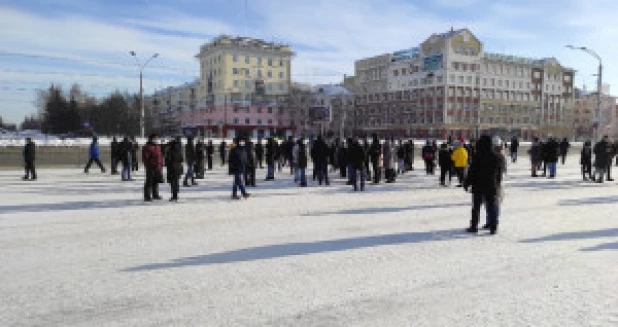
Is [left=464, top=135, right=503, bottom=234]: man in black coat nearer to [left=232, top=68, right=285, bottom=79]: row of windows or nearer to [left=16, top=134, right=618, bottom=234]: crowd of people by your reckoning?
[left=16, top=134, right=618, bottom=234]: crowd of people

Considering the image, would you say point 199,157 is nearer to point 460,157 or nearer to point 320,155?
point 320,155

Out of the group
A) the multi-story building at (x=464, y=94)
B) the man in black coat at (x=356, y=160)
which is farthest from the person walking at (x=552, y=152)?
the multi-story building at (x=464, y=94)

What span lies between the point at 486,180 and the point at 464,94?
227 feet

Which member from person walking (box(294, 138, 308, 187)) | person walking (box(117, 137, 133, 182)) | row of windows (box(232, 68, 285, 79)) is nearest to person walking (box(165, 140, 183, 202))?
person walking (box(294, 138, 308, 187))

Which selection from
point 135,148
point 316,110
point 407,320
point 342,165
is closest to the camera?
point 407,320

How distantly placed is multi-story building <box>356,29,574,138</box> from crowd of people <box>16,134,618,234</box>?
50265 mm

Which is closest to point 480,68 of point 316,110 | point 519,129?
point 519,129

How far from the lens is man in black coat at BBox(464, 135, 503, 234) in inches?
293

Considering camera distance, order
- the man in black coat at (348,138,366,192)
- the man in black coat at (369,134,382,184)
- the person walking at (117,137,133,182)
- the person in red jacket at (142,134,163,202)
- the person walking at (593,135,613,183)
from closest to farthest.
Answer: the person in red jacket at (142,134,163,202) < the man in black coat at (348,138,366,192) < the man in black coat at (369,134,382,184) < the person walking at (117,137,133,182) < the person walking at (593,135,613,183)

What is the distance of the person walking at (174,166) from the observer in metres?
11.0

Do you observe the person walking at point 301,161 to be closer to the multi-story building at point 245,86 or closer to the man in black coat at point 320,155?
the man in black coat at point 320,155

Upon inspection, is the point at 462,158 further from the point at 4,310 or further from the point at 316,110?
the point at 316,110

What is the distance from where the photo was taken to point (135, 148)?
19.5m

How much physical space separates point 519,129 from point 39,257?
82.6 metres
